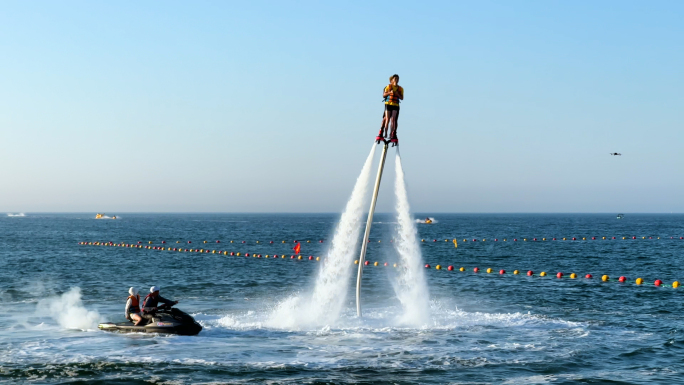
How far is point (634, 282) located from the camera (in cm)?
4147

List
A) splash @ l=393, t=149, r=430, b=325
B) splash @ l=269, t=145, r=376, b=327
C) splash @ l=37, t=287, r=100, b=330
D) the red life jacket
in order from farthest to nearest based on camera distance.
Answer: splash @ l=37, t=287, r=100, b=330 < the red life jacket < splash @ l=269, t=145, r=376, b=327 < splash @ l=393, t=149, r=430, b=325

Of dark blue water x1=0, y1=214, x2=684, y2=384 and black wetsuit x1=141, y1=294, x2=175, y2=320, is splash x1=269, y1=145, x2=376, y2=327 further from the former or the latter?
black wetsuit x1=141, y1=294, x2=175, y2=320

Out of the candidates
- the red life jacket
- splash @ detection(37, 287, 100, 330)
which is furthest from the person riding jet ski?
splash @ detection(37, 287, 100, 330)

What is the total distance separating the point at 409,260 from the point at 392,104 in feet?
20.1

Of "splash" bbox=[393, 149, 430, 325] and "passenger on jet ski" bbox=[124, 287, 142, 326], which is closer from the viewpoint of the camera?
"splash" bbox=[393, 149, 430, 325]

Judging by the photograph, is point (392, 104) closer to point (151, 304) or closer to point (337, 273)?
point (337, 273)

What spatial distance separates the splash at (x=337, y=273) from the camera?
79.3 feet

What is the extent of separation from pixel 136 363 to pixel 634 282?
31.9 metres

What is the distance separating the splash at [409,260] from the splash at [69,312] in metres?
11.9

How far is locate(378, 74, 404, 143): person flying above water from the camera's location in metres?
21.4

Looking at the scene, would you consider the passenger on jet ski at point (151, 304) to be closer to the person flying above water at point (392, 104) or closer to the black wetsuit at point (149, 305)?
the black wetsuit at point (149, 305)

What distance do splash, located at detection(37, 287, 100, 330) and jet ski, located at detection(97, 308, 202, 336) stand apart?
2.34m

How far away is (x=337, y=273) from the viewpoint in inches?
1000

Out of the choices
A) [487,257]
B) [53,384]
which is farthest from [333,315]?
[487,257]
